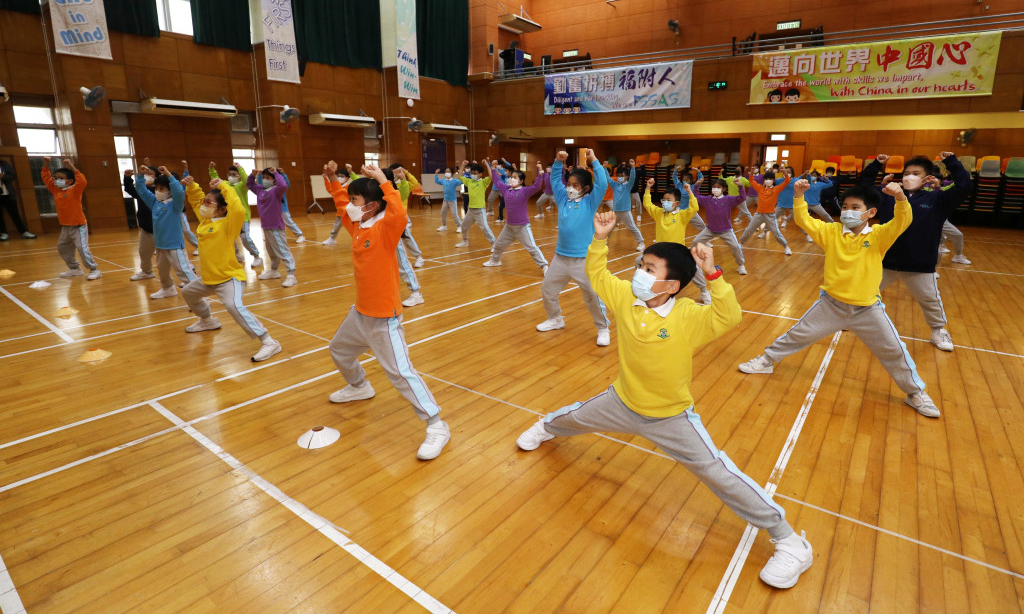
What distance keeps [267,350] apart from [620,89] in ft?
55.6

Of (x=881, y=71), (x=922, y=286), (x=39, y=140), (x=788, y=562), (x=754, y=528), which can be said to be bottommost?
(x=754, y=528)

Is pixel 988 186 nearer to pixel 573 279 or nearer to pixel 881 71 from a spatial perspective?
pixel 881 71

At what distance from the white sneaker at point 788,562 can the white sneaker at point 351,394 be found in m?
2.89

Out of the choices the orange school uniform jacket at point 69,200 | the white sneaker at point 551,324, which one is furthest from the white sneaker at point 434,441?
the orange school uniform jacket at point 69,200

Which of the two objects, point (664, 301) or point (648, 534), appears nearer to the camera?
point (664, 301)

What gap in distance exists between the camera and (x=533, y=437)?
3443 mm

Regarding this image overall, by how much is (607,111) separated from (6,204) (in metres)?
16.9

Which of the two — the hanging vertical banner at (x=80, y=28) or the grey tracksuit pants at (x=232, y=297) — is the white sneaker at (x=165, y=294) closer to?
the grey tracksuit pants at (x=232, y=297)

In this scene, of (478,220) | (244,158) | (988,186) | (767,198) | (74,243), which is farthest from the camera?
(244,158)

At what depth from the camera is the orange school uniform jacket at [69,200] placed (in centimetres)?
769

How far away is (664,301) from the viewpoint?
2.52 meters

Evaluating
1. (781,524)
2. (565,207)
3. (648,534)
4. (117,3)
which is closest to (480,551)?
(648,534)

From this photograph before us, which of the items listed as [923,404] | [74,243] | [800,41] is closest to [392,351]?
[923,404]

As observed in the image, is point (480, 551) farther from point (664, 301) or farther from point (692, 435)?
point (664, 301)
